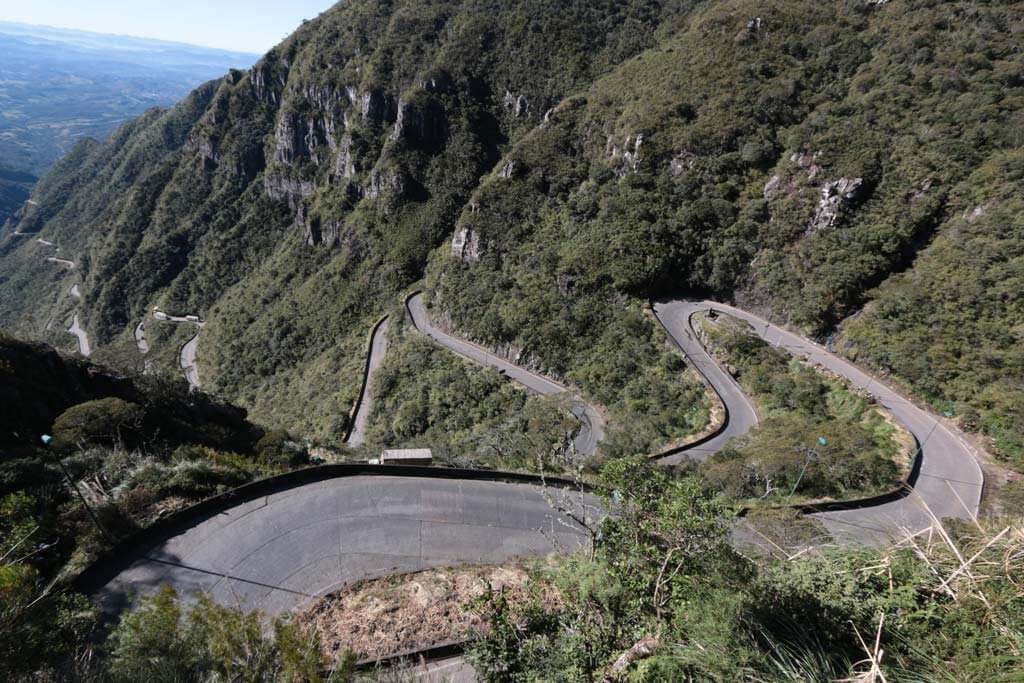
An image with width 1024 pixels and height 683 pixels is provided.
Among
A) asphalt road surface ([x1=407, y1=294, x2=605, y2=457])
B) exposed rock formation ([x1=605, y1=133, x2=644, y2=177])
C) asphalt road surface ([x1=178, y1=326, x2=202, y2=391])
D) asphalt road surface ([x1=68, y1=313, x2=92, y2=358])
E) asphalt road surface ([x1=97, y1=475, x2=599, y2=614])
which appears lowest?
asphalt road surface ([x1=68, y1=313, x2=92, y2=358])

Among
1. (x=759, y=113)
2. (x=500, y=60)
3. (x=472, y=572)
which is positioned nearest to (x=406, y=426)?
(x=472, y=572)

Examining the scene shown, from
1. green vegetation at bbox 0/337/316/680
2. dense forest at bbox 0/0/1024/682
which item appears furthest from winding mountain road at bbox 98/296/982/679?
green vegetation at bbox 0/337/316/680

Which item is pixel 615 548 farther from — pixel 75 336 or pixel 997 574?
pixel 75 336

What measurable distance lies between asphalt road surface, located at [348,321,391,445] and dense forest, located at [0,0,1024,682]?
6.06 feet

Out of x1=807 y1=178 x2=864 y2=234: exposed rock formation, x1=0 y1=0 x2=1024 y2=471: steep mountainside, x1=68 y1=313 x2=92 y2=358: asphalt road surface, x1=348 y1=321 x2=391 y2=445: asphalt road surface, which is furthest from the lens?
x1=68 y1=313 x2=92 y2=358: asphalt road surface

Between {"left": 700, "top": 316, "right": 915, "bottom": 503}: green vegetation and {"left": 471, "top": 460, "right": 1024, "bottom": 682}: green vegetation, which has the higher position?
{"left": 471, "top": 460, "right": 1024, "bottom": 682}: green vegetation

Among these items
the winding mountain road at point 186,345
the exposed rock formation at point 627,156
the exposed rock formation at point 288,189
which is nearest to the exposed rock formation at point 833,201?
the exposed rock formation at point 627,156

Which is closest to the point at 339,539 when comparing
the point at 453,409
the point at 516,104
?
the point at 453,409

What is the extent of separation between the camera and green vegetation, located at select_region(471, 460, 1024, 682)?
4.09 metres

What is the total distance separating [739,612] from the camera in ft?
17.5

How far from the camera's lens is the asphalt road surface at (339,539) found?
533 inches

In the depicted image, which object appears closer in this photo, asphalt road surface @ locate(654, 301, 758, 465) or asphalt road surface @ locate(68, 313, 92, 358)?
asphalt road surface @ locate(654, 301, 758, 465)

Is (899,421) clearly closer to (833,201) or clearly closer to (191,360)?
(833,201)

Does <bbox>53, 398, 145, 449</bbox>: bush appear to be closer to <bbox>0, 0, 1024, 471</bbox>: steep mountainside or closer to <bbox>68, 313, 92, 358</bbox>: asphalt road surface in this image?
<bbox>0, 0, 1024, 471</bbox>: steep mountainside
